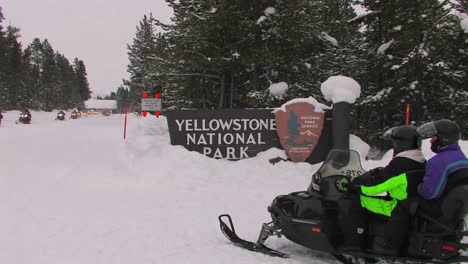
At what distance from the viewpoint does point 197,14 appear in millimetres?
15820

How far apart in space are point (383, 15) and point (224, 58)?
22.9 feet

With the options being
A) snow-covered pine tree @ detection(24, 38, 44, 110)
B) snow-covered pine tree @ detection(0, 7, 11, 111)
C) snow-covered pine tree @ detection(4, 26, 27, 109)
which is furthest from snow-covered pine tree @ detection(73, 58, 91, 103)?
snow-covered pine tree @ detection(0, 7, 11, 111)

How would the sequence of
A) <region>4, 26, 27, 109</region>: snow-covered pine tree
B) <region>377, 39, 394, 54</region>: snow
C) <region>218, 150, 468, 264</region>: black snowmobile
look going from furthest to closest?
<region>4, 26, 27, 109</region>: snow-covered pine tree < <region>377, 39, 394, 54</region>: snow < <region>218, 150, 468, 264</region>: black snowmobile

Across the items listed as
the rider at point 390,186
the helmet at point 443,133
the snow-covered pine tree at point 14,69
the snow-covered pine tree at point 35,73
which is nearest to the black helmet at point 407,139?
the rider at point 390,186

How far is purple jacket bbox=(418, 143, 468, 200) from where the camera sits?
13.0 feet

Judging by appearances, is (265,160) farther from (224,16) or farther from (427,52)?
(427,52)

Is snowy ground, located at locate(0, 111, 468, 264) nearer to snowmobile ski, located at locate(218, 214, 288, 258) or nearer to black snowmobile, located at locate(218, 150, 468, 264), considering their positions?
snowmobile ski, located at locate(218, 214, 288, 258)

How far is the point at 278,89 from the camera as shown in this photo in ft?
51.5

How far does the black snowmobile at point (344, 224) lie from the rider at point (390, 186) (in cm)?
8

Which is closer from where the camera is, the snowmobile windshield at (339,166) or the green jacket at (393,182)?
the green jacket at (393,182)

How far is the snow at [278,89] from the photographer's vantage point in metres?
15.7

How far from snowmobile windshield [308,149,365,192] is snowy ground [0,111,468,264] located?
38.1 inches

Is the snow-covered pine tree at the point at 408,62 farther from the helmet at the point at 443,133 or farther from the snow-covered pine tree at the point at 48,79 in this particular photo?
the snow-covered pine tree at the point at 48,79

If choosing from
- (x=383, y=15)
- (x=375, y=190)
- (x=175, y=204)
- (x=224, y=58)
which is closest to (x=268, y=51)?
(x=224, y=58)
